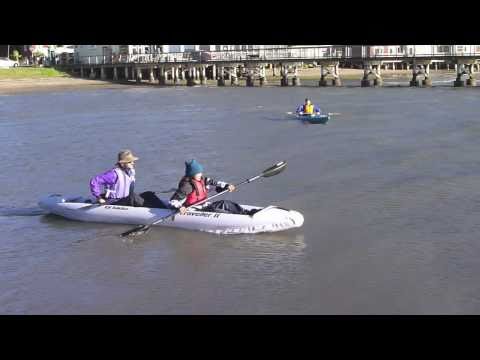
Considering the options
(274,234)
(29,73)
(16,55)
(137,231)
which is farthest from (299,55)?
(137,231)

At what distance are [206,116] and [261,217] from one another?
924 inches

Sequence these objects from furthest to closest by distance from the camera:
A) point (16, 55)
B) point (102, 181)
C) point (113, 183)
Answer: point (16, 55)
point (113, 183)
point (102, 181)

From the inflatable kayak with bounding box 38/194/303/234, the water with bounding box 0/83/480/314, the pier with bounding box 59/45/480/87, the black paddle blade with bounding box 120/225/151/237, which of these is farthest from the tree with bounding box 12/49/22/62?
the black paddle blade with bounding box 120/225/151/237

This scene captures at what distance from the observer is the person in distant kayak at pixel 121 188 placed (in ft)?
40.5

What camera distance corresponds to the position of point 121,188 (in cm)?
1268

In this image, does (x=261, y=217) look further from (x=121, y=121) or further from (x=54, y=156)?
(x=121, y=121)

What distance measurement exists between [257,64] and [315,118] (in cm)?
3133

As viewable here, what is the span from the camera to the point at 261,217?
11.7 m

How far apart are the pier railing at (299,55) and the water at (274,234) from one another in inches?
865

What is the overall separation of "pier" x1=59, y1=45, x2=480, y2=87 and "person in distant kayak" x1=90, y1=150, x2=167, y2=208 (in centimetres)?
3901

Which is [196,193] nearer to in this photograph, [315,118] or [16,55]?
[315,118]

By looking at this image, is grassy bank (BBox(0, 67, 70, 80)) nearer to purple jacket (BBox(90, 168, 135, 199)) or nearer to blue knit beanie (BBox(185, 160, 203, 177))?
purple jacket (BBox(90, 168, 135, 199))

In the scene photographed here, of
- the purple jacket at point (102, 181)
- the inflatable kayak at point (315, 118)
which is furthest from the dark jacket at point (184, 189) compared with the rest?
the inflatable kayak at point (315, 118)
